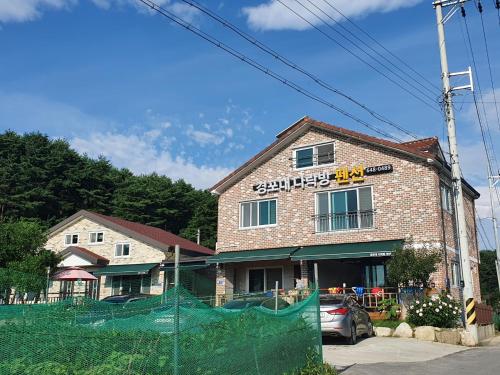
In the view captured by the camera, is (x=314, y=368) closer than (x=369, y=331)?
Yes

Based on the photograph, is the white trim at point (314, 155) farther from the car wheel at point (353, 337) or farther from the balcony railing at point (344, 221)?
the car wheel at point (353, 337)

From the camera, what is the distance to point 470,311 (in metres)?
18.4

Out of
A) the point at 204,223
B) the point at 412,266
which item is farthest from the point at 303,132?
the point at 204,223

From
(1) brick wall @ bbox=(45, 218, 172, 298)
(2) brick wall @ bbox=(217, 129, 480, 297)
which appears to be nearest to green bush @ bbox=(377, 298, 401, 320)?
(2) brick wall @ bbox=(217, 129, 480, 297)

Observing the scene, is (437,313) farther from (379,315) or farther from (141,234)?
(141,234)

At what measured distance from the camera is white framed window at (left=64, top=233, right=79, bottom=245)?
121 ft

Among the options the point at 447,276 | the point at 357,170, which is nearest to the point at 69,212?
the point at 357,170

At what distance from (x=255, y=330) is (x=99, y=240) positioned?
2937cm

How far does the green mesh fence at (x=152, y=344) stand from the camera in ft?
21.2

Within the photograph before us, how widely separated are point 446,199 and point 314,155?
6.58 meters

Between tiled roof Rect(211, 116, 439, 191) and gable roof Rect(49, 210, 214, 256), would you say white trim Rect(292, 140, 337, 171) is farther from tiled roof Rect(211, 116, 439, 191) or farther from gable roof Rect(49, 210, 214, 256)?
gable roof Rect(49, 210, 214, 256)

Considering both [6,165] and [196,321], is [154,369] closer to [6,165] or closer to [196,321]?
[196,321]

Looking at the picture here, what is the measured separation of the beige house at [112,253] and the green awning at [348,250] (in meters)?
9.39

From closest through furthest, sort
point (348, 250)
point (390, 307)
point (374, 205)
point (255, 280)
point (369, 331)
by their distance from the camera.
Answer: point (369, 331) → point (390, 307) → point (348, 250) → point (374, 205) → point (255, 280)
